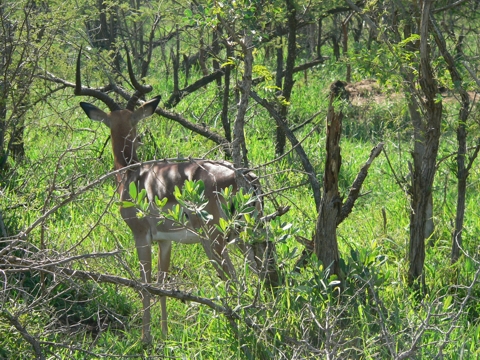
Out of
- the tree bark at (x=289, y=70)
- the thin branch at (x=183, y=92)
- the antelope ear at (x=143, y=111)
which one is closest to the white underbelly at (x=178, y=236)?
the antelope ear at (x=143, y=111)

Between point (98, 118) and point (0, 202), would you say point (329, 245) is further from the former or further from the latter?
point (0, 202)

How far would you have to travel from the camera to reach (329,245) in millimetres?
4441

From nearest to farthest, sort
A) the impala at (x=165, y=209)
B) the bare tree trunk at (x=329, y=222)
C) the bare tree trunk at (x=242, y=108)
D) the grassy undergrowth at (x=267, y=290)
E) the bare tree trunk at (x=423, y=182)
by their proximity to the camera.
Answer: the grassy undergrowth at (x=267, y=290) → the bare tree trunk at (x=329, y=222) → the bare tree trunk at (x=242, y=108) → the bare tree trunk at (x=423, y=182) → the impala at (x=165, y=209)

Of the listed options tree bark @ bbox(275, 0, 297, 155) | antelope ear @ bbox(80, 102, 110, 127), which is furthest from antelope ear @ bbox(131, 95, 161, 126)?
tree bark @ bbox(275, 0, 297, 155)

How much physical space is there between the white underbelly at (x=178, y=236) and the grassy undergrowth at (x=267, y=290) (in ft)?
0.69

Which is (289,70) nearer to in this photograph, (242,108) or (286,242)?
(286,242)

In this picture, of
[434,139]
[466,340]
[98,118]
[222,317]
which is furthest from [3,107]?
[466,340]

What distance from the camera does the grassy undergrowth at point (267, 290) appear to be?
390 centimetres

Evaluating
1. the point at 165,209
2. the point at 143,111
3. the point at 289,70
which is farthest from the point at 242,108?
the point at 289,70

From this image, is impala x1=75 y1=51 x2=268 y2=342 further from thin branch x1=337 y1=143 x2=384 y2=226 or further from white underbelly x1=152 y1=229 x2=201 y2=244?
thin branch x1=337 y1=143 x2=384 y2=226

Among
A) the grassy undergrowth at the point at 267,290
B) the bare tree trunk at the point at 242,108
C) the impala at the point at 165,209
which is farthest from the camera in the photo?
the impala at the point at 165,209

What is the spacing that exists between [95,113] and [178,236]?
4.84 feet

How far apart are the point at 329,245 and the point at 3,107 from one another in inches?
118

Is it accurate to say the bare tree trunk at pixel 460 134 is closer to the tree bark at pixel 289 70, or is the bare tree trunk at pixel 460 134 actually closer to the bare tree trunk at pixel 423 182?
the bare tree trunk at pixel 423 182
